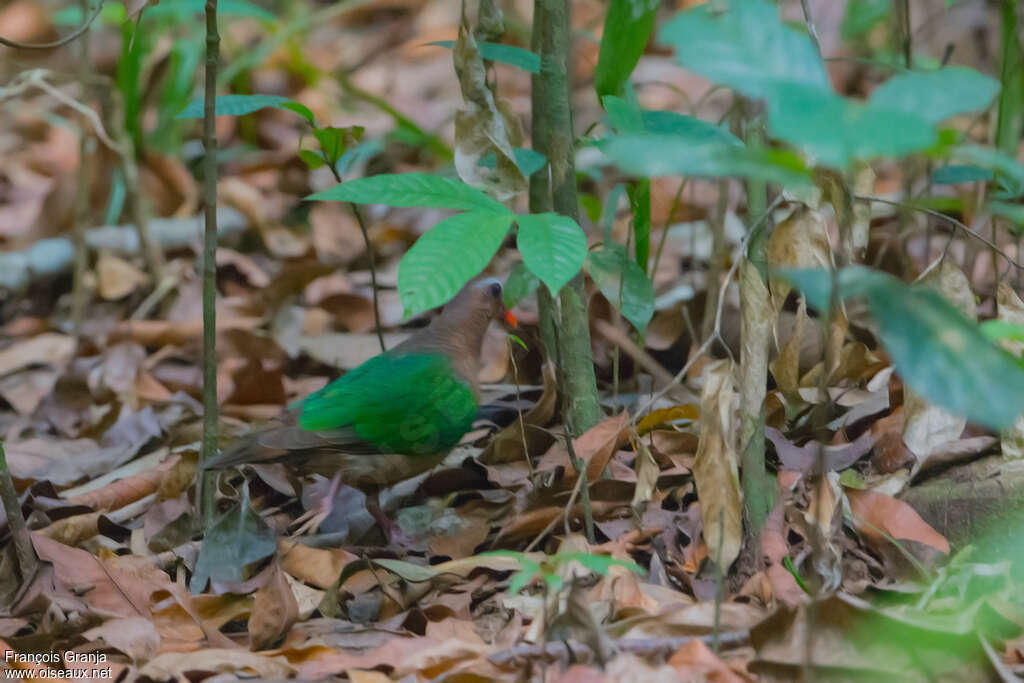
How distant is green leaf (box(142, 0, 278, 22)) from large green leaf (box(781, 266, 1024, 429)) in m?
4.32

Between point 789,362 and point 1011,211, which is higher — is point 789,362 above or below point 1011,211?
below

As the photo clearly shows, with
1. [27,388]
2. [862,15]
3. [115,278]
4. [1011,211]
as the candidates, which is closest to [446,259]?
[1011,211]

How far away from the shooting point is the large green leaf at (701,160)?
164cm

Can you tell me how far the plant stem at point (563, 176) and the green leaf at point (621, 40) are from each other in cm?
11

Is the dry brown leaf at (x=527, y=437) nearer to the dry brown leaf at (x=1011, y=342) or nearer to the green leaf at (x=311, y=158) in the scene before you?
the green leaf at (x=311, y=158)

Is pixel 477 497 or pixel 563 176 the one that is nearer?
pixel 563 176

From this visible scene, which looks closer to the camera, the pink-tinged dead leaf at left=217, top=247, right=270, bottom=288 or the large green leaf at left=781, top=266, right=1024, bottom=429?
the large green leaf at left=781, top=266, right=1024, bottom=429

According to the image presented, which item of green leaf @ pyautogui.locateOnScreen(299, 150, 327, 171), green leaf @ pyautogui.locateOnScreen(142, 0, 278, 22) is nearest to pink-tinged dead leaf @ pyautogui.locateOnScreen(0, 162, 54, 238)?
green leaf @ pyautogui.locateOnScreen(142, 0, 278, 22)

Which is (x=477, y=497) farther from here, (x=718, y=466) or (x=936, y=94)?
(x=936, y=94)

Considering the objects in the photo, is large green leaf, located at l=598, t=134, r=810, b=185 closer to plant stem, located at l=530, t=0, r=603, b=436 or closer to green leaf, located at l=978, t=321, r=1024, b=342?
green leaf, located at l=978, t=321, r=1024, b=342

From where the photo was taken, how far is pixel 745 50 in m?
1.76

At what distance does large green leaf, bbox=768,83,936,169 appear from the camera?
1.55 m

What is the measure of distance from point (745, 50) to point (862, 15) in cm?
537

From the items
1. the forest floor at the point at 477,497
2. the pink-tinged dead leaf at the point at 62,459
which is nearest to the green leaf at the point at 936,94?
the forest floor at the point at 477,497
